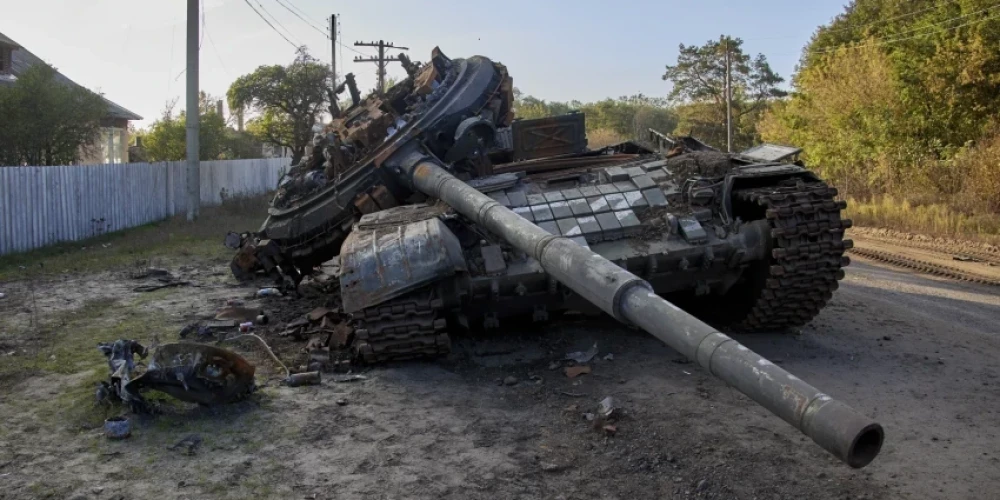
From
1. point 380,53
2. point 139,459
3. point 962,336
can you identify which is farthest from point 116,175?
point 380,53

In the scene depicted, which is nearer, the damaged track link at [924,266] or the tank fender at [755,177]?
the tank fender at [755,177]

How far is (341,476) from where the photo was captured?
5.23 m

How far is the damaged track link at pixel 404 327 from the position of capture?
7.13 metres

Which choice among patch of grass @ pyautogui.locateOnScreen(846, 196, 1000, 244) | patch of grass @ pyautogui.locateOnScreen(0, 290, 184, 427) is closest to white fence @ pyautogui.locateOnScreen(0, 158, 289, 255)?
patch of grass @ pyautogui.locateOnScreen(0, 290, 184, 427)

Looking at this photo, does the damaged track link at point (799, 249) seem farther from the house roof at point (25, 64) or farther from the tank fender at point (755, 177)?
the house roof at point (25, 64)

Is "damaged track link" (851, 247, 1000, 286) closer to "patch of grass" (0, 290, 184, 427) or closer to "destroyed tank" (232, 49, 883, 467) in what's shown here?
"destroyed tank" (232, 49, 883, 467)

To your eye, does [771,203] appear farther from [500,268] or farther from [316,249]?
[316,249]

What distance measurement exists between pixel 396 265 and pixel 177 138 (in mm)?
26886

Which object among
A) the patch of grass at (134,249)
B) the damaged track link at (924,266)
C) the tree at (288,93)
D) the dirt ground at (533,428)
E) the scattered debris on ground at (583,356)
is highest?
the tree at (288,93)

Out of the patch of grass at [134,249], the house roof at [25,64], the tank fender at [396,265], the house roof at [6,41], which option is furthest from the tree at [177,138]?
the tank fender at [396,265]

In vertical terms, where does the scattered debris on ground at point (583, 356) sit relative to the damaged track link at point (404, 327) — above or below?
below

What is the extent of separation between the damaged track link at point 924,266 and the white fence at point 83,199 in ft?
46.7

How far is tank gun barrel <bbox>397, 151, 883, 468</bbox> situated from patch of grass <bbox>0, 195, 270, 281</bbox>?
10.1 meters

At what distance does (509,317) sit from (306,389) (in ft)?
6.52
